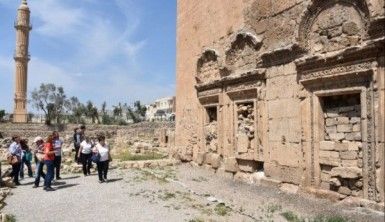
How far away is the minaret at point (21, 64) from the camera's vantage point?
47.3m

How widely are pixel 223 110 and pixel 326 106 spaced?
404 cm

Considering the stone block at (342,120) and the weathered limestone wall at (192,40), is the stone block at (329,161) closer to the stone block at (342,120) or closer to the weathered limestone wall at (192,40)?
the stone block at (342,120)

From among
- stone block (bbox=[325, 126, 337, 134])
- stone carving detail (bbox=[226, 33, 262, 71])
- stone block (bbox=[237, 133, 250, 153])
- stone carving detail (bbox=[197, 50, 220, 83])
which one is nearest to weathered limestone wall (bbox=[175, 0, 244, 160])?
stone carving detail (bbox=[197, 50, 220, 83])

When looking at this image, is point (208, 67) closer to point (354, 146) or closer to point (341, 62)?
point (341, 62)

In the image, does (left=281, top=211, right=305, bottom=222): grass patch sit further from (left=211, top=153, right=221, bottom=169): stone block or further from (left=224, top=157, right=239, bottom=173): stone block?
(left=211, top=153, right=221, bottom=169): stone block

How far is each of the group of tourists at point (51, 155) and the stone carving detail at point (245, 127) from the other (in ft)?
11.9

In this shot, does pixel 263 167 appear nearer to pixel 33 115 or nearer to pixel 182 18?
pixel 182 18

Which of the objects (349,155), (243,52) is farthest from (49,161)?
(349,155)

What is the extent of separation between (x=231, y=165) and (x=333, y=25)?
482cm

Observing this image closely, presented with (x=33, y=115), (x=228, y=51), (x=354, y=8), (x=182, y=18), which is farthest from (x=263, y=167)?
(x=33, y=115)

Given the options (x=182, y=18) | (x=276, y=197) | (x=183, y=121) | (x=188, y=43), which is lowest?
(x=276, y=197)

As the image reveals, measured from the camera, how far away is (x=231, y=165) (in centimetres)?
1105

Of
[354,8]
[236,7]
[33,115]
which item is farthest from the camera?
[33,115]

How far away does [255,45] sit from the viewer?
10180 millimetres
